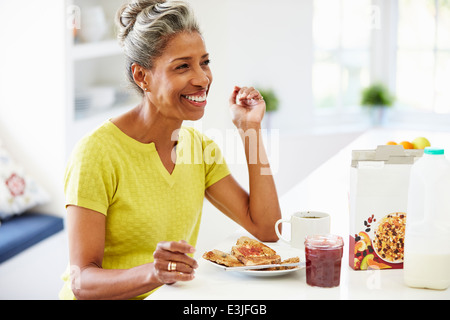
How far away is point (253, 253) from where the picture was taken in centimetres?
133

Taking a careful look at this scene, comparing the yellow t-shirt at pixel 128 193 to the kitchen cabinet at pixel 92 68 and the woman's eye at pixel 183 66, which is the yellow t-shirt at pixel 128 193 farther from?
the kitchen cabinet at pixel 92 68

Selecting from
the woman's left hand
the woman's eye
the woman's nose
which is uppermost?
the woman's eye

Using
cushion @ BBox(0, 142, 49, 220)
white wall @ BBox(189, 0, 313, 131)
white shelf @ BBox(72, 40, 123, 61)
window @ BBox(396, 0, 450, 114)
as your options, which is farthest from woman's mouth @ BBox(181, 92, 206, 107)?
window @ BBox(396, 0, 450, 114)

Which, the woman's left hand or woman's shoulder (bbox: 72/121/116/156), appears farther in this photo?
the woman's left hand

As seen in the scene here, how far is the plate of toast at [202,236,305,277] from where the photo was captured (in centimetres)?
125

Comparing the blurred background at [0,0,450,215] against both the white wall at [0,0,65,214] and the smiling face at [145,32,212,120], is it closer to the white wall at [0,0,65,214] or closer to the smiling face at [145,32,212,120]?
the white wall at [0,0,65,214]

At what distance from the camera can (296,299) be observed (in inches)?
45.5

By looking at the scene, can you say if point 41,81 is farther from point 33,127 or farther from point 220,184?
point 220,184

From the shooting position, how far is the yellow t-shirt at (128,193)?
4.82ft

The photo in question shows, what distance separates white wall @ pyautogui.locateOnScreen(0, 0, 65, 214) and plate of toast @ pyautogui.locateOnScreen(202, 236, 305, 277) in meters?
1.84

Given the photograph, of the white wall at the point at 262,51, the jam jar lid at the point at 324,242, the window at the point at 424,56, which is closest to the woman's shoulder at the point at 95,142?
the jam jar lid at the point at 324,242

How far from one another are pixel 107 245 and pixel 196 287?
1.36 ft

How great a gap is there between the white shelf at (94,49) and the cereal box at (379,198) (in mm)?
2204

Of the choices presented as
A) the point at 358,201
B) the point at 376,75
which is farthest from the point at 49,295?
the point at 376,75
